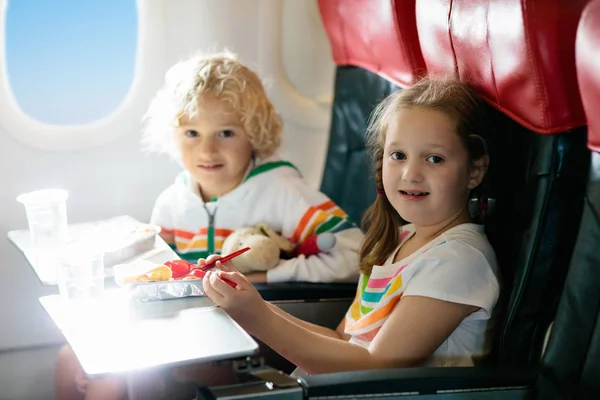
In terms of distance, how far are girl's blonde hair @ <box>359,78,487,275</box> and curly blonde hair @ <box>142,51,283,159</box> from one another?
40cm

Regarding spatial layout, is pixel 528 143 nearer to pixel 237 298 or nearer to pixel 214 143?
pixel 237 298

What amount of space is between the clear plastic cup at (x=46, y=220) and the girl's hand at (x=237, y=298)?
0.59m

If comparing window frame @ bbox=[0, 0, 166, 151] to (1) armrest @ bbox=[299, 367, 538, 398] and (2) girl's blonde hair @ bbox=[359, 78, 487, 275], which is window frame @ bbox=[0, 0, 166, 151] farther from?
(1) armrest @ bbox=[299, 367, 538, 398]

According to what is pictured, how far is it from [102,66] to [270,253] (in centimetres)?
93

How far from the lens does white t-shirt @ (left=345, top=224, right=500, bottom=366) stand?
4.86 ft

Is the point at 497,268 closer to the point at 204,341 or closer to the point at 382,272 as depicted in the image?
the point at 382,272

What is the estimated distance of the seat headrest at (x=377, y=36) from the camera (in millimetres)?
1902

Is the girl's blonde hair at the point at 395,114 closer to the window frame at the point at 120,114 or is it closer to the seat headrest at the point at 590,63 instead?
the seat headrest at the point at 590,63

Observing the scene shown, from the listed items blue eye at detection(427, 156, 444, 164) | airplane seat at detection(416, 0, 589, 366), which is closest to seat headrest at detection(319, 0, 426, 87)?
airplane seat at detection(416, 0, 589, 366)

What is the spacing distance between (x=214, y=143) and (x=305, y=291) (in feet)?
1.67

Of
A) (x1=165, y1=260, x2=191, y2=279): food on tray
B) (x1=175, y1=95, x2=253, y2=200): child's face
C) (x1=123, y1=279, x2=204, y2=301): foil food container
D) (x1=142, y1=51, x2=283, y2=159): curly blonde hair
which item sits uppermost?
(x1=142, y1=51, x2=283, y2=159): curly blonde hair

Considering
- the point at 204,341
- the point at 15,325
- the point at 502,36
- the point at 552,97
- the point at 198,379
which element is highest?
the point at 502,36

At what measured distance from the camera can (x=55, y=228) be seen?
193 centimetres

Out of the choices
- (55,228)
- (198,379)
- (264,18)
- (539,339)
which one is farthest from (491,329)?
(264,18)
